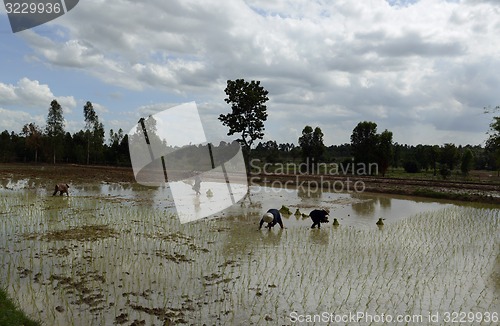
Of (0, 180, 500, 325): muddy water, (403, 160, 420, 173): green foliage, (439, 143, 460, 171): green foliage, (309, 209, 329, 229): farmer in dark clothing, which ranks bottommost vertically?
(0, 180, 500, 325): muddy water

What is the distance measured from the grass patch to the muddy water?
10.7 inches

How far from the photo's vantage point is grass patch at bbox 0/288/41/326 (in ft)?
16.9

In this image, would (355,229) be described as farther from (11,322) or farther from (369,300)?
(11,322)

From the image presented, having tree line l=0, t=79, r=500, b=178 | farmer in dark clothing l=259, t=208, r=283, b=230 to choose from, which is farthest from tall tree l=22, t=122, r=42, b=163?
farmer in dark clothing l=259, t=208, r=283, b=230

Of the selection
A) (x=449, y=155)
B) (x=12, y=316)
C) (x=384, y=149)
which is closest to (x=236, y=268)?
(x=12, y=316)

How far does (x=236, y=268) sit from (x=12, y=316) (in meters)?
4.39

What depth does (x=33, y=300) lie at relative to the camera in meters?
6.29

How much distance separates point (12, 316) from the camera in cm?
531

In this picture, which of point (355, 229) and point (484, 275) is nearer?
point (484, 275)

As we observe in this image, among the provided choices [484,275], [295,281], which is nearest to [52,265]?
[295,281]

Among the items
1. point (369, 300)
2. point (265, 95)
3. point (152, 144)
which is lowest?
point (369, 300)

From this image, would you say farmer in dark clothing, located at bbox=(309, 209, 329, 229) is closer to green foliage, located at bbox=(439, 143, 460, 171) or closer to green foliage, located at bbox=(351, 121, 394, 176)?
green foliage, located at bbox=(351, 121, 394, 176)

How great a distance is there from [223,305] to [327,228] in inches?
302

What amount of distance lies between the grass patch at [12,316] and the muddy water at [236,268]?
0.27 meters
